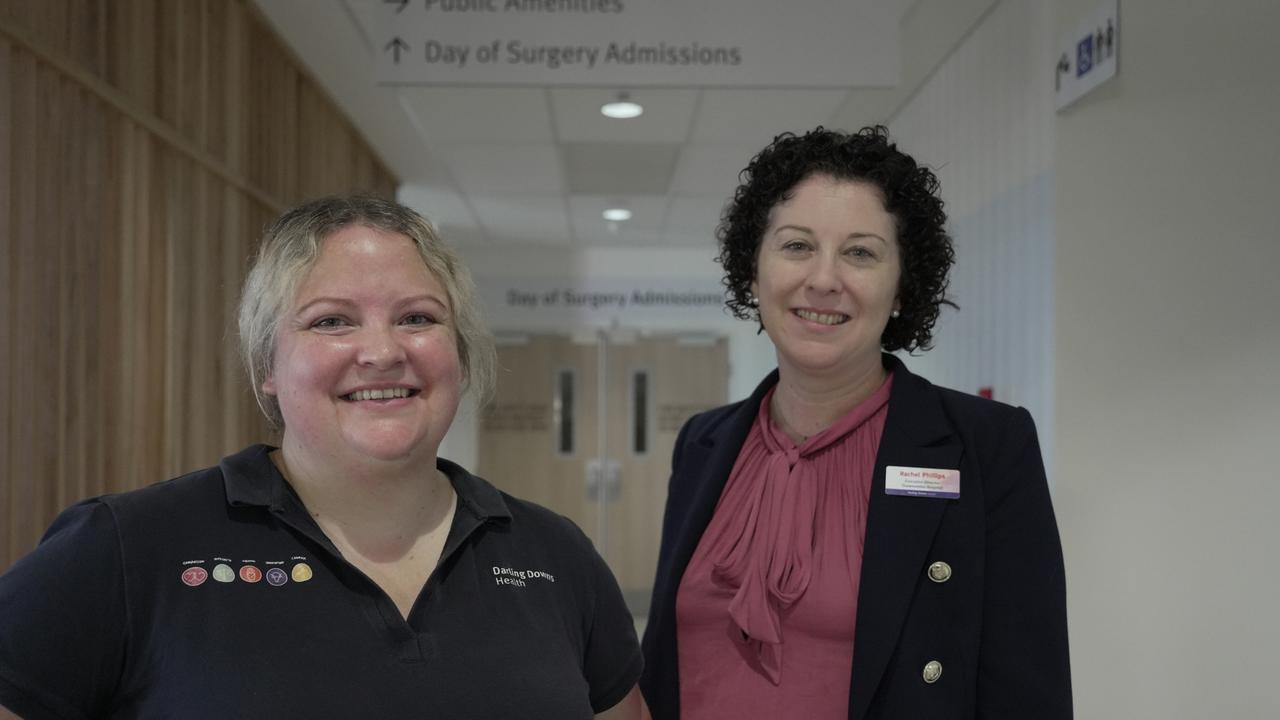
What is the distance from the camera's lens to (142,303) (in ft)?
11.7

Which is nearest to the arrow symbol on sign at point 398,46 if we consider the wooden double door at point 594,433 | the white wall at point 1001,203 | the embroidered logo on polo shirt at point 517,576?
the white wall at point 1001,203

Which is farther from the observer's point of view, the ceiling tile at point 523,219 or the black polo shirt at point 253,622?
the ceiling tile at point 523,219

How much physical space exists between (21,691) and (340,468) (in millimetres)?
451

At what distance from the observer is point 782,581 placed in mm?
1874

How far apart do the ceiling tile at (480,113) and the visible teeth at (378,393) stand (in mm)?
4024

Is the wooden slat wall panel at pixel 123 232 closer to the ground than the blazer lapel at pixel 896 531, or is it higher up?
higher up

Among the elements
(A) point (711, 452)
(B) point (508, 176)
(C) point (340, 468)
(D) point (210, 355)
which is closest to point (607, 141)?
(B) point (508, 176)

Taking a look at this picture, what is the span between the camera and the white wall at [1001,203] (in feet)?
12.5

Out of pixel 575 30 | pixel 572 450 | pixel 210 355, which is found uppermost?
pixel 575 30

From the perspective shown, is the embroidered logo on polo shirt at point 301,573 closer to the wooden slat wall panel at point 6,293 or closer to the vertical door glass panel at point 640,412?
the wooden slat wall panel at point 6,293

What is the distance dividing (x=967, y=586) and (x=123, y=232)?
9.44ft

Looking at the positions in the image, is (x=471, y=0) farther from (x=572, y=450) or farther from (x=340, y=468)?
(x=572, y=450)

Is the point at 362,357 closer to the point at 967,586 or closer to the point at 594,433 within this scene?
the point at 967,586

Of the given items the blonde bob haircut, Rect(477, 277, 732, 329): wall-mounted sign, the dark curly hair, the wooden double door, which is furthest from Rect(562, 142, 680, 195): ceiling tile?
the blonde bob haircut
